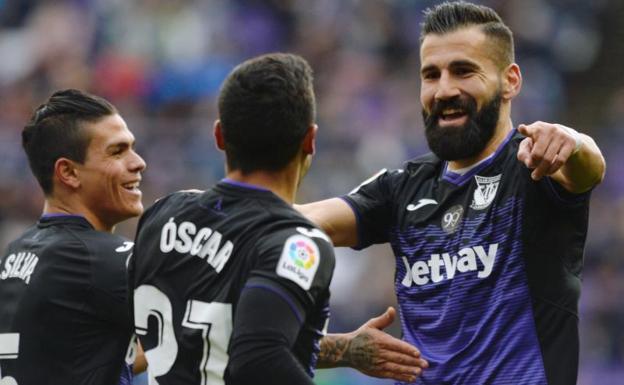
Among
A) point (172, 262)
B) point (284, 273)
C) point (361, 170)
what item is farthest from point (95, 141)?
point (361, 170)

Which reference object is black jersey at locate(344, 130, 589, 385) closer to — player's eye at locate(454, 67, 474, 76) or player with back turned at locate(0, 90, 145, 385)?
player's eye at locate(454, 67, 474, 76)

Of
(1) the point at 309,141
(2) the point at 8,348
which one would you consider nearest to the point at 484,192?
(1) the point at 309,141

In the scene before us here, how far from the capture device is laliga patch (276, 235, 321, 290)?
4332 mm

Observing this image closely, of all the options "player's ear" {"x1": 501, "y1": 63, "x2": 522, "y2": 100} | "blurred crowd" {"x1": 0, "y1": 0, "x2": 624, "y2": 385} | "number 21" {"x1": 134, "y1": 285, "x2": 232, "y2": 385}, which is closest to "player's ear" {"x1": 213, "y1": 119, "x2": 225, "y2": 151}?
"number 21" {"x1": 134, "y1": 285, "x2": 232, "y2": 385}

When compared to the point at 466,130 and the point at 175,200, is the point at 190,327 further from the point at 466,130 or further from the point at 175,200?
the point at 466,130

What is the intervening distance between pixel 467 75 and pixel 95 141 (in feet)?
5.60

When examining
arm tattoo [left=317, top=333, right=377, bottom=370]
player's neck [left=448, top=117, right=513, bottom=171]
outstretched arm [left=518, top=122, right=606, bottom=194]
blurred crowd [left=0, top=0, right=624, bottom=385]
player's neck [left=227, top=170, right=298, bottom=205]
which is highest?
blurred crowd [left=0, top=0, right=624, bottom=385]

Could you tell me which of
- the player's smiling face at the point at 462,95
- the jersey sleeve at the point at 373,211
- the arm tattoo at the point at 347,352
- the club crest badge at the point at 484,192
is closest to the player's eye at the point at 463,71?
the player's smiling face at the point at 462,95

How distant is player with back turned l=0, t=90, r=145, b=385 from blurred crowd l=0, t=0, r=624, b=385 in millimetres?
7126

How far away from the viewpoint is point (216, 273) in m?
4.52

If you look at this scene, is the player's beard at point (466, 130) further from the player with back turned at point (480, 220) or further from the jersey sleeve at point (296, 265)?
the jersey sleeve at point (296, 265)

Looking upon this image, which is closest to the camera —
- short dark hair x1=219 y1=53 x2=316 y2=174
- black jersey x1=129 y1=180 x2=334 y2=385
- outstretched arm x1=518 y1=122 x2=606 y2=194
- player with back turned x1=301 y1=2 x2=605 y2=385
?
black jersey x1=129 y1=180 x2=334 y2=385

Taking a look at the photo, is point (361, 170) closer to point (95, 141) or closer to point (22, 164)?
point (22, 164)

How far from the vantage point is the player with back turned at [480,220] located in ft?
17.7
